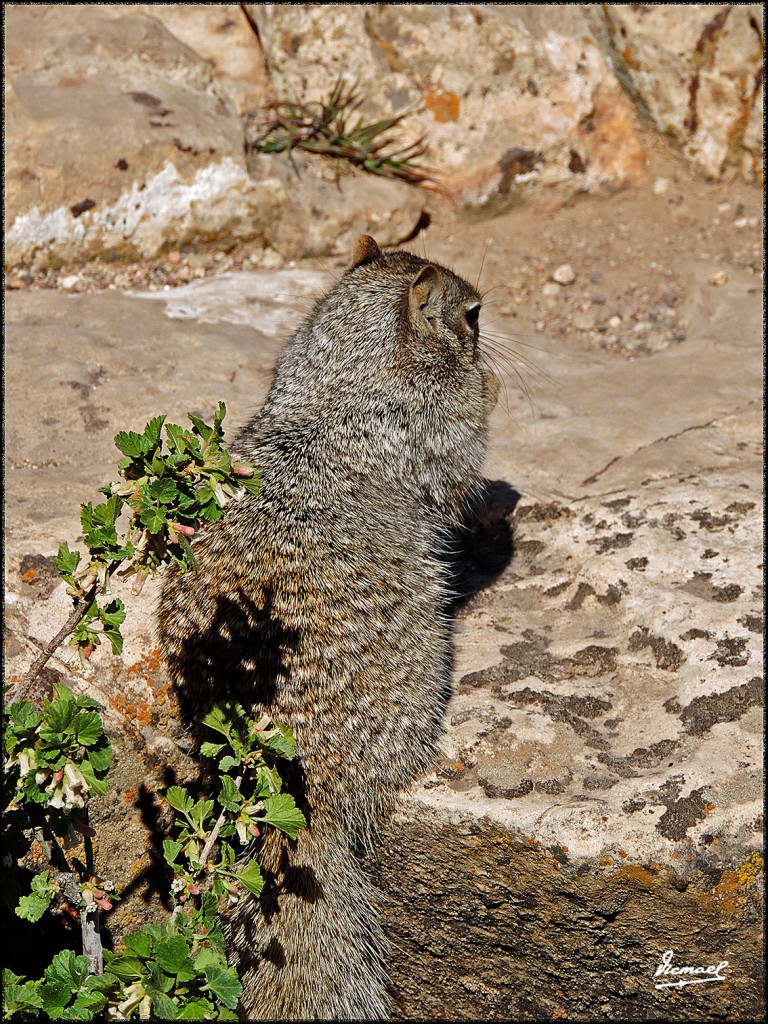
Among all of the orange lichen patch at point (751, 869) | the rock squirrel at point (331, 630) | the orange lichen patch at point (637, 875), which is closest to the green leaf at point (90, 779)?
the rock squirrel at point (331, 630)

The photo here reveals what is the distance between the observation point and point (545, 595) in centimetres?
532

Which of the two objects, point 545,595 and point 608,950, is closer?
point 608,950

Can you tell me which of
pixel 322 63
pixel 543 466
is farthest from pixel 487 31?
pixel 543 466

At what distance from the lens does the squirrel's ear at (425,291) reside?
4.75 m

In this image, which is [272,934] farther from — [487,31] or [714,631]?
[487,31]

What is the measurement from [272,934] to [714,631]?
7.75 feet

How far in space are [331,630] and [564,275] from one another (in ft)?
19.2

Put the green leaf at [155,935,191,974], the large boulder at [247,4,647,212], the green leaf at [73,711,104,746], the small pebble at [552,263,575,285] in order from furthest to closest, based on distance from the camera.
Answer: the large boulder at [247,4,647,212], the small pebble at [552,263,575,285], the green leaf at [155,935,191,974], the green leaf at [73,711,104,746]

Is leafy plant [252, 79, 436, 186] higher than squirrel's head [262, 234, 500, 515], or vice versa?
squirrel's head [262, 234, 500, 515]

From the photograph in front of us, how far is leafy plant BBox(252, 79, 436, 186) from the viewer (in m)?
9.16

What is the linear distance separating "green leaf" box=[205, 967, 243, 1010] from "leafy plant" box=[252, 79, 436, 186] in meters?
7.70

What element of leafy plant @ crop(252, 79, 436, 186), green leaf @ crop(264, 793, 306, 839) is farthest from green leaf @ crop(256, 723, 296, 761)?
leafy plant @ crop(252, 79, 436, 186)

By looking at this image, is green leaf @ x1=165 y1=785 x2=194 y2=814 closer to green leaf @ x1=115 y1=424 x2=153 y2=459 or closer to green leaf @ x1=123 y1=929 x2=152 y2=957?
green leaf @ x1=123 y1=929 x2=152 y2=957

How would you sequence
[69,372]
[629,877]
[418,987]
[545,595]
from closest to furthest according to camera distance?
[629,877] → [418,987] → [545,595] → [69,372]
